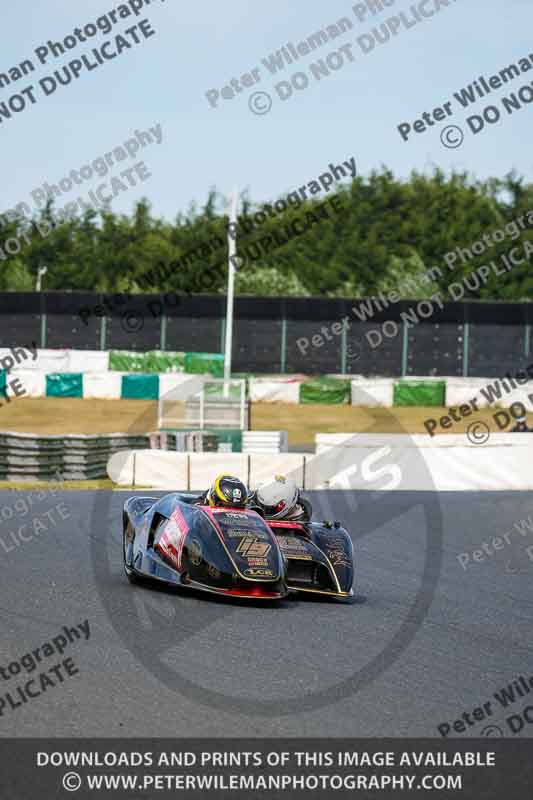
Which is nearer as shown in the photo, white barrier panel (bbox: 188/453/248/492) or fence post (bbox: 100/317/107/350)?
white barrier panel (bbox: 188/453/248/492)

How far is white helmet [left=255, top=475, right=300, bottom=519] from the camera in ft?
36.4

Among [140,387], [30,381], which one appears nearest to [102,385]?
[140,387]

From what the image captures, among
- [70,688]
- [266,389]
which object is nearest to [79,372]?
[266,389]

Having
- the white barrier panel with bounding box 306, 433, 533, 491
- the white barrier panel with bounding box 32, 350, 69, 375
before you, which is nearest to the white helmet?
the white barrier panel with bounding box 306, 433, 533, 491

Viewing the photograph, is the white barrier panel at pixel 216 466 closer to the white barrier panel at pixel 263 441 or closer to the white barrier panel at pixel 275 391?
the white barrier panel at pixel 263 441

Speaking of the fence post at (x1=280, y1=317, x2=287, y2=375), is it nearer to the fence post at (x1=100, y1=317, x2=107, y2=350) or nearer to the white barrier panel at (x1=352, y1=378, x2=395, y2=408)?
the white barrier panel at (x1=352, y1=378, x2=395, y2=408)

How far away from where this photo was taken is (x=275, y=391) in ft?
152

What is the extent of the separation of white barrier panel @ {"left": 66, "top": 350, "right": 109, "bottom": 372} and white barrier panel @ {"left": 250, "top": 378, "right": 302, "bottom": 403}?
586cm

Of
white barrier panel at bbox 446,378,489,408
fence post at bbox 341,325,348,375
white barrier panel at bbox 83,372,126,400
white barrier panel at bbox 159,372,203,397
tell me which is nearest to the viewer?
white barrier panel at bbox 159,372,203,397

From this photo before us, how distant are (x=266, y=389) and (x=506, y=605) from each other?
35.3 m

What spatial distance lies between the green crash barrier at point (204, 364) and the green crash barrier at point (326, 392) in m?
3.18

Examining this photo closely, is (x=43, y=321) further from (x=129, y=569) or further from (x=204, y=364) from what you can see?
(x=129, y=569)

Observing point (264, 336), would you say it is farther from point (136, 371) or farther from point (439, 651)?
point (439, 651)

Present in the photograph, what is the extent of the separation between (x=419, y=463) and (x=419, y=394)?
883 inches
